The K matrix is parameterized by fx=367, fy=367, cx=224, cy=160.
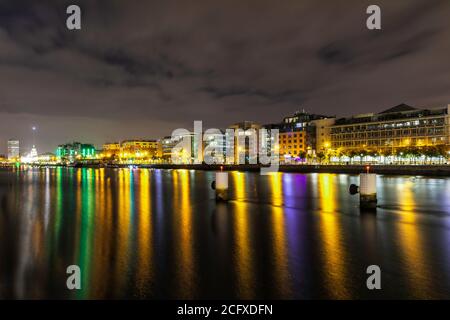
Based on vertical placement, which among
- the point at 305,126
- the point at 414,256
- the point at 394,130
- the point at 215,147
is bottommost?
the point at 414,256

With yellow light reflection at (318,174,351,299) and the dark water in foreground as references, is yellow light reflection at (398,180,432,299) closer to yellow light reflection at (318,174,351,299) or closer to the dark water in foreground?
the dark water in foreground

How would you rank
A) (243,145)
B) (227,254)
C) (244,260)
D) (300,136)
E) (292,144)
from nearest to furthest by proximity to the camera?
1. (244,260)
2. (227,254)
3. (300,136)
4. (292,144)
5. (243,145)

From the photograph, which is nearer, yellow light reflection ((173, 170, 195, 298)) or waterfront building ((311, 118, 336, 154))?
yellow light reflection ((173, 170, 195, 298))

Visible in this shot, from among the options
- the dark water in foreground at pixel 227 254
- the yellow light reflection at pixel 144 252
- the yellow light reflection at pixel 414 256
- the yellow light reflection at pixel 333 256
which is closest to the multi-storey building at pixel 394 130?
the yellow light reflection at pixel 414 256

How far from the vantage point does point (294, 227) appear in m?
17.8

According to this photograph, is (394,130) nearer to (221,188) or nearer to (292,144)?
(292,144)

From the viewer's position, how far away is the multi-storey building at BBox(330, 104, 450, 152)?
112 metres

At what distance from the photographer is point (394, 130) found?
124375 millimetres

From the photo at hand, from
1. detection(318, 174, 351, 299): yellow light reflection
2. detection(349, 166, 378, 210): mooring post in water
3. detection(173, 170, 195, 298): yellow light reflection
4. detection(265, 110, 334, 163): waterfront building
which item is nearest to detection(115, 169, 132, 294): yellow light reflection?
detection(173, 170, 195, 298): yellow light reflection

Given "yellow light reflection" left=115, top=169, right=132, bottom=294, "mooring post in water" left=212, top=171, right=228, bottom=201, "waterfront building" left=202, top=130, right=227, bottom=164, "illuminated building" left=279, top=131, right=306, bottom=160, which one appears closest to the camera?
"yellow light reflection" left=115, top=169, right=132, bottom=294

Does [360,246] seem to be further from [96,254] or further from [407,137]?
[407,137]

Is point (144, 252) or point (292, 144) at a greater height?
point (292, 144)

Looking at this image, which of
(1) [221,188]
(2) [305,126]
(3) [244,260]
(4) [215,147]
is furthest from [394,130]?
(3) [244,260]
